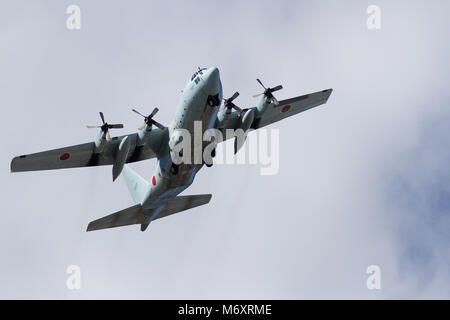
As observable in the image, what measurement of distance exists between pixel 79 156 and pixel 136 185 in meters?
7.29

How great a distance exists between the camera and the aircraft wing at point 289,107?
148 feet

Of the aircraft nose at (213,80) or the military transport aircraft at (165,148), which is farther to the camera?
the military transport aircraft at (165,148)

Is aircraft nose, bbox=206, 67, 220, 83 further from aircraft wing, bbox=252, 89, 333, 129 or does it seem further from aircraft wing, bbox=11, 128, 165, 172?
aircraft wing, bbox=252, 89, 333, 129

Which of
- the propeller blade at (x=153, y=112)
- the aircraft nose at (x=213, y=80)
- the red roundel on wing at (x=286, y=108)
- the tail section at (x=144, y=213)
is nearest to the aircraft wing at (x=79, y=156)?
the propeller blade at (x=153, y=112)

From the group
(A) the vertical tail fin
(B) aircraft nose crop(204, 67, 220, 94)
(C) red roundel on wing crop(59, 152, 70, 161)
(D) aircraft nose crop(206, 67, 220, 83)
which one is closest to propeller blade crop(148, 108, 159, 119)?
(B) aircraft nose crop(204, 67, 220, 94)

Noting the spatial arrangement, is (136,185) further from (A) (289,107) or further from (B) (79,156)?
(A) (289,107)

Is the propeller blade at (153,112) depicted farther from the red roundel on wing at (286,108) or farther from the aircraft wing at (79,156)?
the red roundel on wing at (286,108)

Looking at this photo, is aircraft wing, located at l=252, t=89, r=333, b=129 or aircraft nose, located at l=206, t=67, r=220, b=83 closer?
aircraft nose, located at l=206, t=67, r=220, b=83

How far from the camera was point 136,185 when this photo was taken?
156 feet

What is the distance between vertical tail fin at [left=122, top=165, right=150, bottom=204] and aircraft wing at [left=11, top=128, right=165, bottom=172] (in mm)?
3813

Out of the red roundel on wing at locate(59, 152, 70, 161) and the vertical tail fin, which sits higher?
the red roundel on wing at locate(59, 152, 70, 161)

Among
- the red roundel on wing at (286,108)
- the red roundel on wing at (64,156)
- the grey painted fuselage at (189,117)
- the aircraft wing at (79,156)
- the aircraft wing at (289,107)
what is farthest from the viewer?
the red roundel on wing at (286,108)

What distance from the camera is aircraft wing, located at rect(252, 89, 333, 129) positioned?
1777 inches

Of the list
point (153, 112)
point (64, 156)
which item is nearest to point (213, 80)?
point (153, 112)
